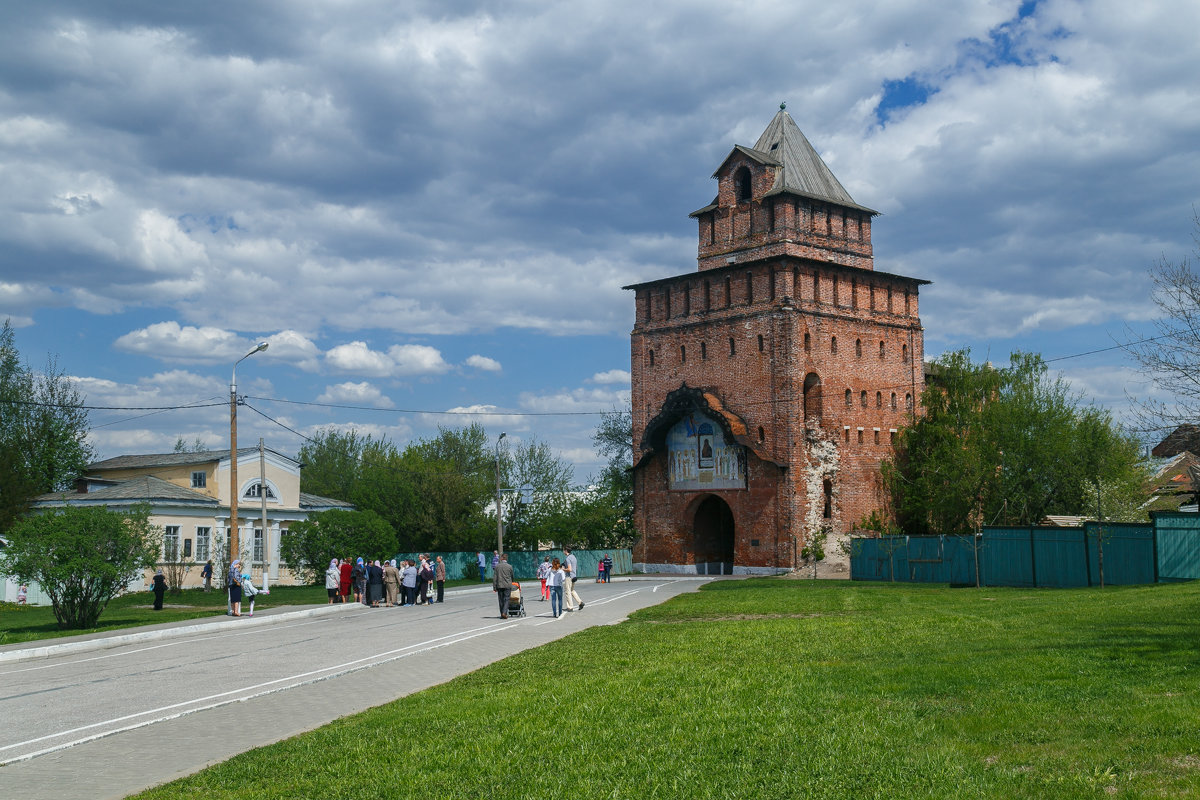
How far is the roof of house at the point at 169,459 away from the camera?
5150 cm

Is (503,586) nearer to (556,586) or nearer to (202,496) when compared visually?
(556,586)

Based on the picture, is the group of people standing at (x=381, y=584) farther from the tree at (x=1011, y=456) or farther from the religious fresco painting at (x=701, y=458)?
the tree at (x=1011, y=456)

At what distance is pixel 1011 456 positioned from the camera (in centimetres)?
4503

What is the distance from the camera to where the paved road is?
29.9 feet

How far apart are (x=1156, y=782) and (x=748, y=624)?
12570mm

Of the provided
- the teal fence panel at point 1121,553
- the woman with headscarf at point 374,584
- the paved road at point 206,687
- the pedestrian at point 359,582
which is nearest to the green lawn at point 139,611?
the pedestrian at point 359,582

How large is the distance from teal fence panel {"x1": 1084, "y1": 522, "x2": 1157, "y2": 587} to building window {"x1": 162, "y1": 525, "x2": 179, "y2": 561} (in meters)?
32.7

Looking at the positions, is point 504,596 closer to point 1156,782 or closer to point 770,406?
point 1156,782

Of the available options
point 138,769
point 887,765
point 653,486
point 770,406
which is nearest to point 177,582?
point 653,486

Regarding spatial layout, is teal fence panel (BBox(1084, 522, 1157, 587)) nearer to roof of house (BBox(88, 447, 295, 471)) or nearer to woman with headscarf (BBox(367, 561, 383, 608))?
woman with headscarf (BBox(367, 561, 383, 608))

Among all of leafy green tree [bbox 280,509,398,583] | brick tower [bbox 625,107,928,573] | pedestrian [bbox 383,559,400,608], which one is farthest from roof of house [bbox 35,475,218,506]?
brick tower [bbox 625,107,928,573]

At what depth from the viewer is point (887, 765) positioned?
742 centimetres

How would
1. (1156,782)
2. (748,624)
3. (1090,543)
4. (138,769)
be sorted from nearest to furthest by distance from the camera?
(1156,782)
(138,769)
(748,624)
(1090,543)

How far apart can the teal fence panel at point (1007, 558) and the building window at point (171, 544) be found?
3010cm
